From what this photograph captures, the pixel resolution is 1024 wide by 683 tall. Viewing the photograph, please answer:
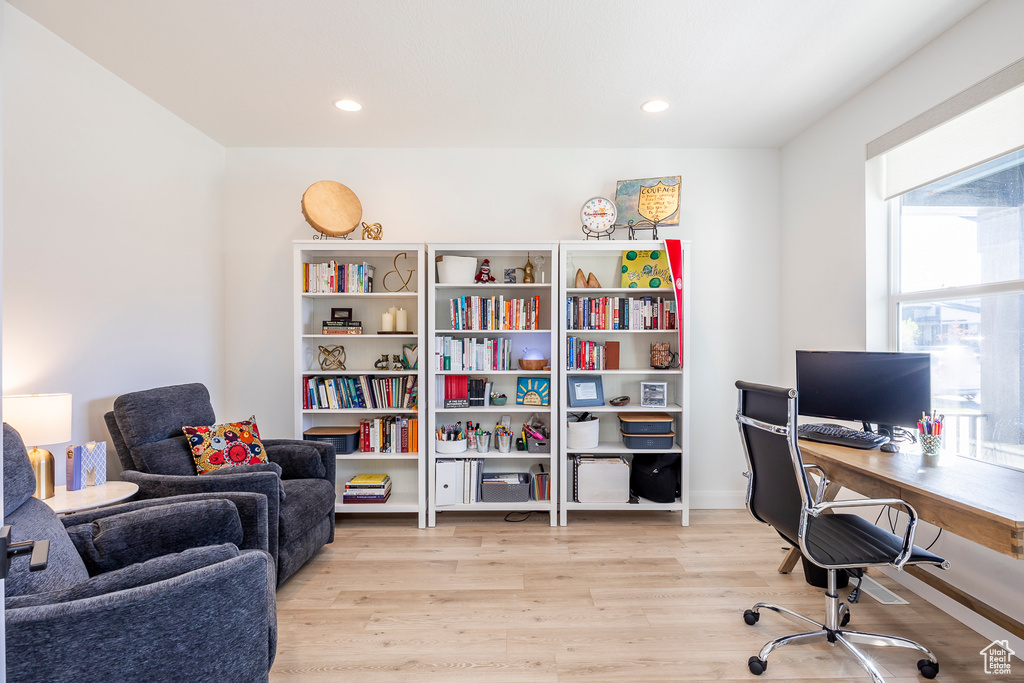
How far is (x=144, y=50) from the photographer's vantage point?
2.60m

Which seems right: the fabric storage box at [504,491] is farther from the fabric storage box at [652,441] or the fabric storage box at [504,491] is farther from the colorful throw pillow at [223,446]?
the colorful throw pillow at [223,446]

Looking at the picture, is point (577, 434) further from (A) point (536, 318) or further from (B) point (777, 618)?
(B) point (777, 618)

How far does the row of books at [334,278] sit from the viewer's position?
361 centimetres

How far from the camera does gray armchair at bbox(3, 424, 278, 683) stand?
1244 mm

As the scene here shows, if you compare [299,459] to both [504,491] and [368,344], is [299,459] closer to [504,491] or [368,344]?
[368,344]

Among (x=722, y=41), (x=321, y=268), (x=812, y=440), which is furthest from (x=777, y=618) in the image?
(x=321, y=268)

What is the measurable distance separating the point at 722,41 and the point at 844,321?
1.73 metres

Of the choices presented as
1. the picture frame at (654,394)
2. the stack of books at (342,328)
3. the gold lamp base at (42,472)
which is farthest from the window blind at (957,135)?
the gold lamp base at (42,472)

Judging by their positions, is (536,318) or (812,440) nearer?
(812,440)

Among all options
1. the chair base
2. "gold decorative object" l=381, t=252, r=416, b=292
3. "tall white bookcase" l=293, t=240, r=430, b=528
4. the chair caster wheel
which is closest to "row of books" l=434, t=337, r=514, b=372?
"tall white bookcase" l=293, t=240, r=430, b=528

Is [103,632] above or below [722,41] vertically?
below

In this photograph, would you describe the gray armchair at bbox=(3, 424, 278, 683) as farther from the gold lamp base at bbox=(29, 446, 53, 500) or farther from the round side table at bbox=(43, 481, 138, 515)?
the gold lamp base at bbox=(29, 446, 53, 500)

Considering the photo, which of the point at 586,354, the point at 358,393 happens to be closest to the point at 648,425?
the point at 586,354

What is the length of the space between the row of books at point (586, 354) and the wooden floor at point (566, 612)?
3.56ft
